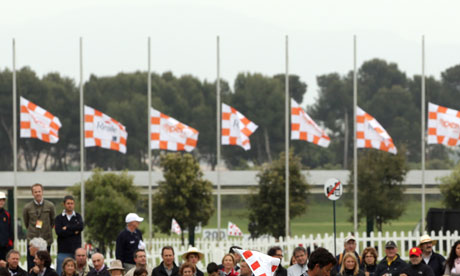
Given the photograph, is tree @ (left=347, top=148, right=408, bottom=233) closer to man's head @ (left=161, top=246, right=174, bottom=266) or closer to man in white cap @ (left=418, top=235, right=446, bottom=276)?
man in white cap @ (left=418, top=235, right=446, bottom=276)

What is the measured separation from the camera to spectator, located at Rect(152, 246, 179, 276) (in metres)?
14.9

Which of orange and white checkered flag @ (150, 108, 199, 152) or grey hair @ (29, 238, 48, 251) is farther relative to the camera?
orange and white checkered flag @ (150, 108, 199, 152)

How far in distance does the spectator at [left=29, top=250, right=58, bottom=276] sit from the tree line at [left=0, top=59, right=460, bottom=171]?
236 feet

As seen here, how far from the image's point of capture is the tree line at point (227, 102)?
89125mm

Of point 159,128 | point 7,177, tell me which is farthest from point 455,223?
point 7,177

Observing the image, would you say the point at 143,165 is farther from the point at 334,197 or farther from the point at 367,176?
the point at 334,197

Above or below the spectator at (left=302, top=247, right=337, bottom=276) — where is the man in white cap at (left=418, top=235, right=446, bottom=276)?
below

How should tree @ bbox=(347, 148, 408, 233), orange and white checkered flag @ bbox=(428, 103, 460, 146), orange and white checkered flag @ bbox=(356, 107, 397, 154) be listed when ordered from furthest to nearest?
1. tree @ bbox=(347, 148, 408, 233)
2. orange and white checkered flag @ bbox=(356, 107, 397, 154)
3. orange and white checkered flag @ bbox=(428, 103, 460, 146)

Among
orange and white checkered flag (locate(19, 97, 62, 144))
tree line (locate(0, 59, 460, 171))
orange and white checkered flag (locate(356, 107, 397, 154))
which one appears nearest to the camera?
orange and white checkered flag (locate(19, 97, 62, 144))

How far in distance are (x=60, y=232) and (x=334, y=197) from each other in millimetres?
4837

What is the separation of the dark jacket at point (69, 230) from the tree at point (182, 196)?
25712 mm

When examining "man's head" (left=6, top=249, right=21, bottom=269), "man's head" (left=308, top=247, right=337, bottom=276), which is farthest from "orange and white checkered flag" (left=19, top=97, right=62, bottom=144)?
"man's head" (left=308, top=247, right=337, bottom=276)

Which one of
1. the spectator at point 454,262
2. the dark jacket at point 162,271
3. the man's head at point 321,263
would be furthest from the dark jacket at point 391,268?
the man's head at point 321,263

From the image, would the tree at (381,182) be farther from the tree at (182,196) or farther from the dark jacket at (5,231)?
the dark jacket at (5,231)
